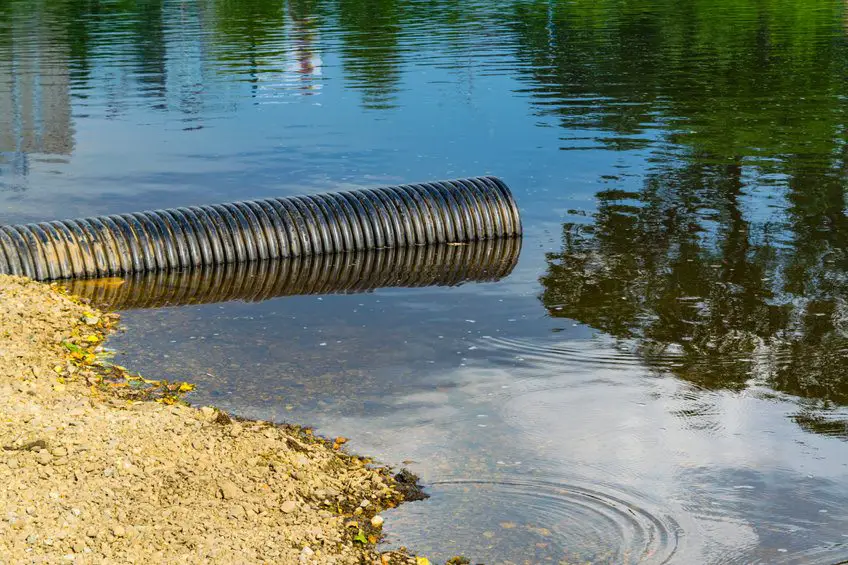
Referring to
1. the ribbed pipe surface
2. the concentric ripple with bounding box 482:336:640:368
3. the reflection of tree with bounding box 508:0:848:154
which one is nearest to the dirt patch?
the concentric ripple with bounding box 482:336:640:368

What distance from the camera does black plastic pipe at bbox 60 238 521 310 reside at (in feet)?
37.9

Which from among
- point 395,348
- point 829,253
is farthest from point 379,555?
point 829,253

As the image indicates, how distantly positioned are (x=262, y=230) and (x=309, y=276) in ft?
2.75

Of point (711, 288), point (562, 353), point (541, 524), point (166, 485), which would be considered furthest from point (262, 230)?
point (541, 524)

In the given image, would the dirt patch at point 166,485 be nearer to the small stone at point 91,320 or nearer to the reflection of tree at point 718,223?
the small stone at point 91,320

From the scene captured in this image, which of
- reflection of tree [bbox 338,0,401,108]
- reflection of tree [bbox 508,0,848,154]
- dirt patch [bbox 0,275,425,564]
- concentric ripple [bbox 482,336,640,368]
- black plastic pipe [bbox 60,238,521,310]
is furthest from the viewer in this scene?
reflection of tree [bbox 338,0,401,108]

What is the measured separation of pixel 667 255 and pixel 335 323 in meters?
3.75

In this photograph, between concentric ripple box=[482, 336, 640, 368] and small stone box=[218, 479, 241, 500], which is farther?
concentric ripple box=[482, 336, 640, 368]

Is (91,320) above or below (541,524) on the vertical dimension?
above

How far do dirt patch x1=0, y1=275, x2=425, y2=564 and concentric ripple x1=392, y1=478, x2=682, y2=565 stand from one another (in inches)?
12.6

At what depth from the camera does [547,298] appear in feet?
36.8

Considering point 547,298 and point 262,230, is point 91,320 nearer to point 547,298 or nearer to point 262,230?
point 262,230

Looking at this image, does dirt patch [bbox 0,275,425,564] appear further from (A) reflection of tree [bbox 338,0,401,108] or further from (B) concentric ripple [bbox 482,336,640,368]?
(A) reflection of tree [bbox 338,0,401,108]

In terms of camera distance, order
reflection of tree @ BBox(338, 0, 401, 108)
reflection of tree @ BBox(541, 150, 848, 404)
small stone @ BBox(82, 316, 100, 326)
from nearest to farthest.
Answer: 1. reflection of tree @ BBox(541, 150, 848, 404)
2. small stone @ BBox(82, 316, 100, 326)
3. reflection of tree @ BBox(338, 0, 401, 108)
